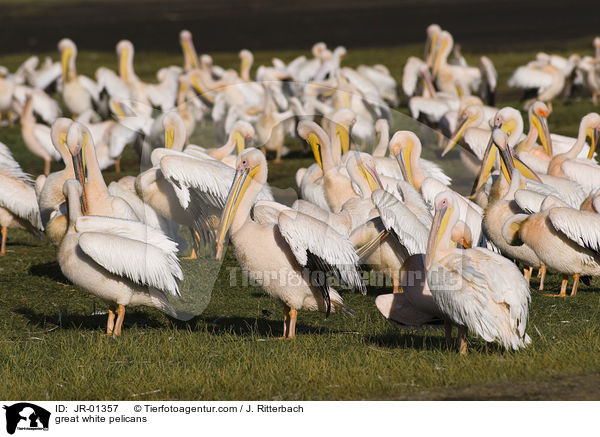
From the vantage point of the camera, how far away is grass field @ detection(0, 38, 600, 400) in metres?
4.21

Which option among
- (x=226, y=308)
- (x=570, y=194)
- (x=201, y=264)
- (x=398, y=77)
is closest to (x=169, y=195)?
(x=201, y=264)

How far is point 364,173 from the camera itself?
6.73 meters

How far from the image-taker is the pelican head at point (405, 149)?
7.24 m

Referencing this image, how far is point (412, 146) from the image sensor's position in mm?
7273

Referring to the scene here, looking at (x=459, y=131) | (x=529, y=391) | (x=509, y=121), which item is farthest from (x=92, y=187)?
(x=459, y=131)

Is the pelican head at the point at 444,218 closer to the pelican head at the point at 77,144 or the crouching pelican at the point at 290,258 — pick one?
the crouching pelican at the point at 290,258

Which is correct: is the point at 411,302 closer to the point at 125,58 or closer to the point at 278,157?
the point at 278,157

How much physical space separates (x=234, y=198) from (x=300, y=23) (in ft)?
120

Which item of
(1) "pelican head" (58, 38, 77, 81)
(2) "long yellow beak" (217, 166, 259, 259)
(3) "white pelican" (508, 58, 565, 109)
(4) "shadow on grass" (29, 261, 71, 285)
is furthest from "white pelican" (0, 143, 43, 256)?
(3) "white pelican" (508, 58, 565, 109)

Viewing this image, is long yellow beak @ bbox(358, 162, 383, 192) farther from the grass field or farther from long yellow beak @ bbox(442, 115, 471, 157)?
long yellow beak @ bbox(442, 115, 471, 157)

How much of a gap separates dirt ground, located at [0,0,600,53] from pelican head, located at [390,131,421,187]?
19876mm

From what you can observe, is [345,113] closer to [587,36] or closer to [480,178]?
[480,178]
